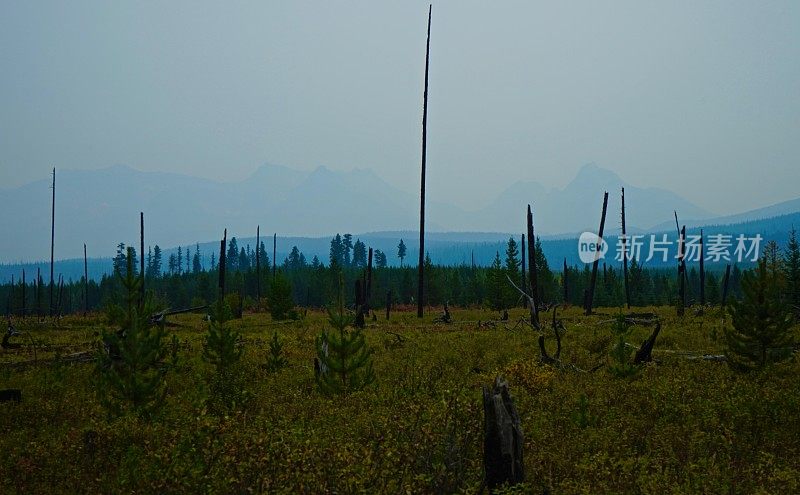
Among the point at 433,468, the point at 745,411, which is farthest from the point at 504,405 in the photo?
the point at 745,411

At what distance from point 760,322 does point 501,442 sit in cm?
1032

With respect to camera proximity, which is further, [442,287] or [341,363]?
[442,287]

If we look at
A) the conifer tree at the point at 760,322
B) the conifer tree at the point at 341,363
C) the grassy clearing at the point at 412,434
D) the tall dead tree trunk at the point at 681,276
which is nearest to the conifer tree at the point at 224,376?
the grassy clearing at the point at 412,434

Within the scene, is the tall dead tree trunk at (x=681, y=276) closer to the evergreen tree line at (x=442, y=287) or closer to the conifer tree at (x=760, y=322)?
the evergreen tree line at (x=442, y=287)

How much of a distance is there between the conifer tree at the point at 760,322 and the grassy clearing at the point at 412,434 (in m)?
0.46

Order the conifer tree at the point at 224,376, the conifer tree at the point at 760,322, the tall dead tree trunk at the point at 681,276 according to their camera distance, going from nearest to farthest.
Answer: the conifer tree at the point at 224,376, the conifer tree at the point at 760,322, the tall dead tree trunk at the point at 681,276

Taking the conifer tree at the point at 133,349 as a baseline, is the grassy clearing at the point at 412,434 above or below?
below

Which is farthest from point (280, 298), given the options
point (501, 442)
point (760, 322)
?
point (501, 442)

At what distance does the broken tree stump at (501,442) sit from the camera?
6863 mm

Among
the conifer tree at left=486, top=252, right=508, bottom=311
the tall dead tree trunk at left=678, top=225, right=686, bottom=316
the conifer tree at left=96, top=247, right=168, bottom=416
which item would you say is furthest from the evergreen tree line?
the conifer tree at left=96, top=247, right=168, bottom=416

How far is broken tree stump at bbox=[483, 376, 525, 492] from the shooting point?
686cm

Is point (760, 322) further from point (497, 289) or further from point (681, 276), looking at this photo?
point (497, 289)

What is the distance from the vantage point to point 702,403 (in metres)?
10.9

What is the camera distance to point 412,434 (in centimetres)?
750
